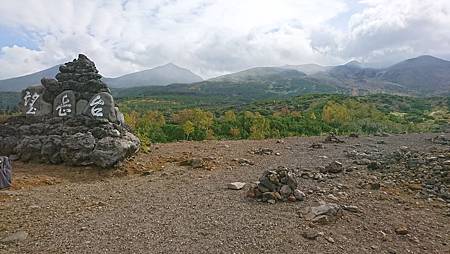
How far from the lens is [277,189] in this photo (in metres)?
10.1

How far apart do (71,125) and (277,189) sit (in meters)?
8.79

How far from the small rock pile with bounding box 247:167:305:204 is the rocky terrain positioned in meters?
0.03

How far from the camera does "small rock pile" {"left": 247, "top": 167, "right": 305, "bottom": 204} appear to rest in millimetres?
9789

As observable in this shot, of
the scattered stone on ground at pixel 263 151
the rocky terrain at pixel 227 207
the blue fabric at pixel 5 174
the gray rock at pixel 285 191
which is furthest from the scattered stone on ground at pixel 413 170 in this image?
the blue fabric at pixel 5 174

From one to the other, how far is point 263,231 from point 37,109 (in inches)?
470

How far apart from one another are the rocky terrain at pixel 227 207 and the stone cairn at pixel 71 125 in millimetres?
518

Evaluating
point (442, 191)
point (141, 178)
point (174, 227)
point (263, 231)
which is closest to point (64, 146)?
point (141, 178)

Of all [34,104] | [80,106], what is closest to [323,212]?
[80,106]

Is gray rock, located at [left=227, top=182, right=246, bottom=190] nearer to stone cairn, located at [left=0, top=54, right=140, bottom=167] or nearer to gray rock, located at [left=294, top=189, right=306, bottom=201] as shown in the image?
gray rock, located at [left=294, top=189, right=306, bottom=201]

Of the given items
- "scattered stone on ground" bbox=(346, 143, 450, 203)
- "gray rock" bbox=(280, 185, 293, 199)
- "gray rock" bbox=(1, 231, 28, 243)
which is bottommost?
"scattered stone on ground" bbox=(346, 143, 450, 203)

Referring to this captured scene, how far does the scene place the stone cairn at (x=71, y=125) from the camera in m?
13.6

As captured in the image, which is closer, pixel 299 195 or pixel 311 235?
pixel 311 235

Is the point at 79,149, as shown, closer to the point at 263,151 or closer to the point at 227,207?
the point at 227,207

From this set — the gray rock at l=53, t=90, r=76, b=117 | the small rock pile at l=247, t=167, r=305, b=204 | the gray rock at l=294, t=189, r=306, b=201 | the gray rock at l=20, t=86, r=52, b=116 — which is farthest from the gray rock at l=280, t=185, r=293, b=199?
the gray rock at l=20, t=86, r=52, b=116
